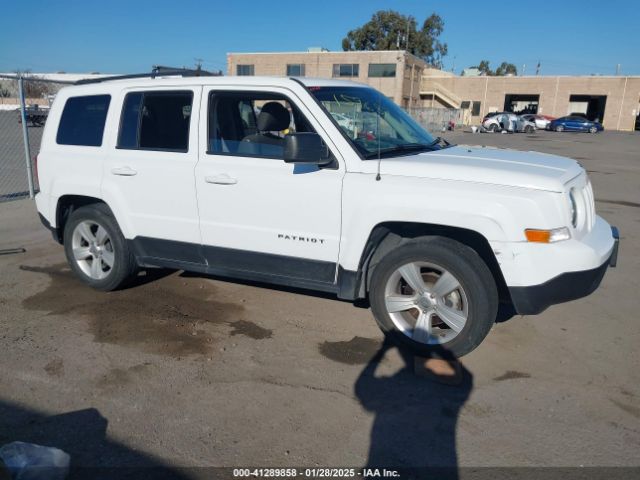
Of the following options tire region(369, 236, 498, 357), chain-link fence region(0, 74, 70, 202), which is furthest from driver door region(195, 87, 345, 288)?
chain-link fence region(0, 74, 70, 202)

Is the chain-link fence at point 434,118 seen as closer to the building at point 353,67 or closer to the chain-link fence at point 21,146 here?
the building at point 353,67

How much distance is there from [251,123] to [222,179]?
75 centimetres

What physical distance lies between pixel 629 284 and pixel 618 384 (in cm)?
243

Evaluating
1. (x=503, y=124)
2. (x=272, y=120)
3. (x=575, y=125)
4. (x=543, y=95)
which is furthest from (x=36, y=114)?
(x=543, y=95)

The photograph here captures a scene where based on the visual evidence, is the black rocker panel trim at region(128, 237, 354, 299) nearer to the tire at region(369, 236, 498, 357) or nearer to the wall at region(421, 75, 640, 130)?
the tire at region(369, 236, 498, 357)

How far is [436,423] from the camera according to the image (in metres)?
3.23

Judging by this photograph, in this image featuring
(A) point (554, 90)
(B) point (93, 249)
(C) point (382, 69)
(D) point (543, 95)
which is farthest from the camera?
(D) point (543, 95)

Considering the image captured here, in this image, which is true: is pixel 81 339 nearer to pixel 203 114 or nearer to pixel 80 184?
pixel 80 184

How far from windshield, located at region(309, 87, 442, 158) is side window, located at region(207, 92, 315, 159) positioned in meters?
0.31


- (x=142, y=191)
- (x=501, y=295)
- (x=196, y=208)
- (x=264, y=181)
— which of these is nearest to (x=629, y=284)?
(x=501, y=295)

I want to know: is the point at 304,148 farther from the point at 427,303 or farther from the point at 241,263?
the point at 427,303

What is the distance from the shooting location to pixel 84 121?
5.25 metres

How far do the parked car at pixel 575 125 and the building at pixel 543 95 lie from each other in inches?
473

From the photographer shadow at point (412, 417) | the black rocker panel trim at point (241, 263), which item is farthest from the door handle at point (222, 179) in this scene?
the photographer shadow at point (412, 417)
